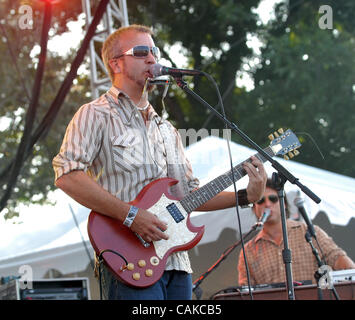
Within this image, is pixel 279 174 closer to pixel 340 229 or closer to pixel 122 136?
pixel 122 136

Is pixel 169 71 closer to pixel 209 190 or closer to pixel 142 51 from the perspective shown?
pixel 142 51

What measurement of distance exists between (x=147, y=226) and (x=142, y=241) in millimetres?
80

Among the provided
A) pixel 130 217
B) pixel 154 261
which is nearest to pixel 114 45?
pixel 130 217

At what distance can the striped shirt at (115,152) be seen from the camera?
265 cm

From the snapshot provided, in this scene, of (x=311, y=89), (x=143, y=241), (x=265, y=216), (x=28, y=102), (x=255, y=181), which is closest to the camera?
(x=143, y=241)

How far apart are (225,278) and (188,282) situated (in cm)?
405

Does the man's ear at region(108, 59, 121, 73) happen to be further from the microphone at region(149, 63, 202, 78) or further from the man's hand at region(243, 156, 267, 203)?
the man's hand at region(243, 156, 267, 203)

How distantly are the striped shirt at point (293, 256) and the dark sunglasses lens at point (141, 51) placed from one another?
2.33 meters

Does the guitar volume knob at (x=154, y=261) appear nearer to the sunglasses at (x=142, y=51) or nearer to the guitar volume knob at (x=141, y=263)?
the guitar volume knob at (x=141, y=263)

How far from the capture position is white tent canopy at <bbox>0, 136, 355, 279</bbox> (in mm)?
5699

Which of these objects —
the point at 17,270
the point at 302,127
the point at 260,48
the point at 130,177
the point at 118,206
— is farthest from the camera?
the point at 260,48

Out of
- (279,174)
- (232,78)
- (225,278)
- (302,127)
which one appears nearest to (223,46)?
(232,78)

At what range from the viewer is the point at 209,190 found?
116 inches

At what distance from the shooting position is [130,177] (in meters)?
2.72
